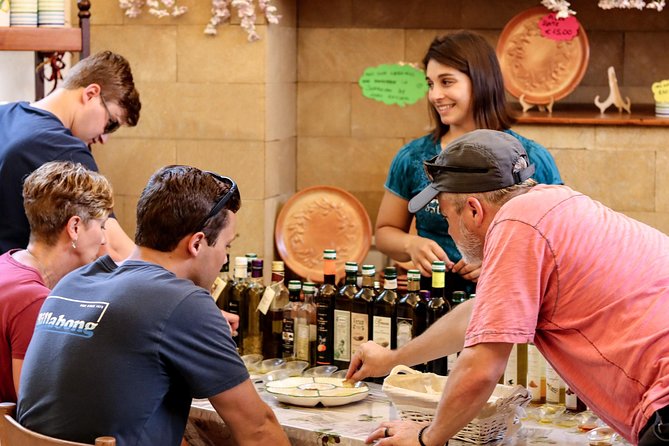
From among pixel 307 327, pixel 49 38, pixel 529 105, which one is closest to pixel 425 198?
pixel 307 327

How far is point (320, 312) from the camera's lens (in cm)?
282

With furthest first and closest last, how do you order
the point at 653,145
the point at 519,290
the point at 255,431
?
the point at 653,145, the point at 255,431, the point at 519,290

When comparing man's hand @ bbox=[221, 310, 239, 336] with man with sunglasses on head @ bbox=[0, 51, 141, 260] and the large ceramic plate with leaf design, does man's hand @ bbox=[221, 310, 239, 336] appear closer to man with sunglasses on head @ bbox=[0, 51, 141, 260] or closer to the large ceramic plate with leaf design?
the large ceramic plate with leaf design

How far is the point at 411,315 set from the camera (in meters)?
2.68

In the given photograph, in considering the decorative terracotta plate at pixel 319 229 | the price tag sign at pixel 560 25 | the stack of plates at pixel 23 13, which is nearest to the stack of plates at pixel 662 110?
the price tag sign at pixel 560 25

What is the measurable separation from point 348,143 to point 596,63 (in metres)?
1.24

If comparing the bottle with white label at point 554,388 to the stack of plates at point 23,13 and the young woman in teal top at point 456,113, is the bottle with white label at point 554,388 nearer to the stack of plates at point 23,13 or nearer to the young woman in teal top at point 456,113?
the young woman in teal top at point 456,113

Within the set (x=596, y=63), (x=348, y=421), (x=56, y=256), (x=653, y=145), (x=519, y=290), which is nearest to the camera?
(x=519, y=290)

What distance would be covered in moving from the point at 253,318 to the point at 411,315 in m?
0.56

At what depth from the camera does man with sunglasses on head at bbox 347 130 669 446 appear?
6.11 ft

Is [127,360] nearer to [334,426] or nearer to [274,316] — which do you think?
[334,426]

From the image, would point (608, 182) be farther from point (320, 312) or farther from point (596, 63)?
point (320, 312)

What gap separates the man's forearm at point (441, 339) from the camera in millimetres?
2438

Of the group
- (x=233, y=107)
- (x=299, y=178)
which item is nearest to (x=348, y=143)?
(x=299, y=178)
